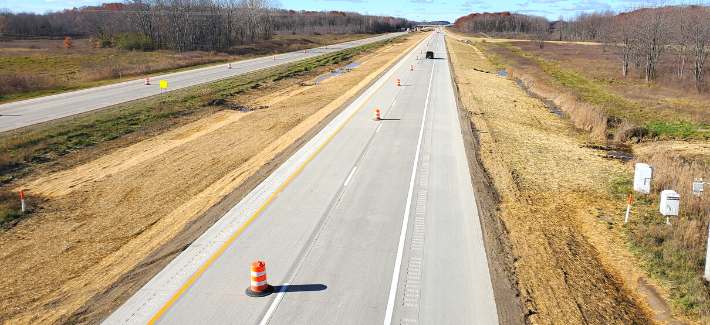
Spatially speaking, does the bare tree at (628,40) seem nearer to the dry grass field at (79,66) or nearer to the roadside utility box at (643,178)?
the roadside utility box at (643,178)

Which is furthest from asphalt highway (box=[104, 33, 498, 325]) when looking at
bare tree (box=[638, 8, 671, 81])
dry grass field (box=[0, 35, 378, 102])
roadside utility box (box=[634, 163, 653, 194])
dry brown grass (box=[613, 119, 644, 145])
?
bare tree (box=[638, 8, 671, 81])

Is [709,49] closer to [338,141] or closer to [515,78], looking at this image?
[515,78]

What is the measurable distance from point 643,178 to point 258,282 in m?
12.7

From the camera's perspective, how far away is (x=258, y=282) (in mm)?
9836

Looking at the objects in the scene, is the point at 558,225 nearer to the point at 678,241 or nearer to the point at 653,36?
the point at 678,241

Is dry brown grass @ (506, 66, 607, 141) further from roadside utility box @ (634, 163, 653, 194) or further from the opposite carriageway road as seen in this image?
the opposite carriageway road

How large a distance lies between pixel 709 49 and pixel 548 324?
4965 centimetres

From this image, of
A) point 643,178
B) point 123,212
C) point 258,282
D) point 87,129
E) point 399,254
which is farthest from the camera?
point 87,129

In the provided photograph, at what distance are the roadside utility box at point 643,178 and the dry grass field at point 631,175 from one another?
19.5 inches

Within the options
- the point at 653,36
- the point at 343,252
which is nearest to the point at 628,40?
the point at 653,36

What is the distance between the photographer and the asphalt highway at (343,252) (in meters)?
9.45

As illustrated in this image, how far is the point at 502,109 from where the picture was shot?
108 feet

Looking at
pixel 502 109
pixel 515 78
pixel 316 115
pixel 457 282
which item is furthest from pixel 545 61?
pixel 457 282

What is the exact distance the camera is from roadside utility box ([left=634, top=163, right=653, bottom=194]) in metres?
15.7
